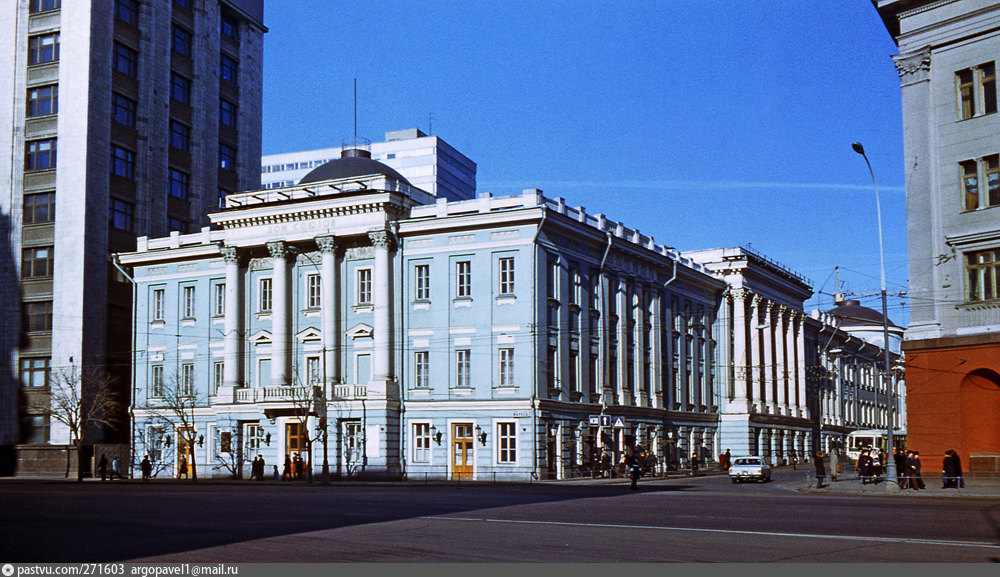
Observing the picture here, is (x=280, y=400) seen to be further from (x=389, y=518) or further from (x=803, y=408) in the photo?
(x=803, y=408)

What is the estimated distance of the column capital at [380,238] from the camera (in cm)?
5766

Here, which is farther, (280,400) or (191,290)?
(191,290)

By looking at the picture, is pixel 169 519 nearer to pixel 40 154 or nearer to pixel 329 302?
pixel 329 302

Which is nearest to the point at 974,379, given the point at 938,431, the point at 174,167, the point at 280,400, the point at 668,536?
the point at 938,431

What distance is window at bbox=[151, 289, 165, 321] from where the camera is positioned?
66.8 meters

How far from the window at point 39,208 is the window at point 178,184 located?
8.69 meters

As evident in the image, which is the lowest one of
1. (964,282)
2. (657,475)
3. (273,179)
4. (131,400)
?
(657,475)

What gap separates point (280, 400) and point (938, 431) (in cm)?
3399

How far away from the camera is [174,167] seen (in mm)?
76125

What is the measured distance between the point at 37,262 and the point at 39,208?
11.6 feet

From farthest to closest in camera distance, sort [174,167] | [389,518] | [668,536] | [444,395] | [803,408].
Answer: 1. [803,408]
2. [174,167]
3. [444,395]
4. [389,518]
5. [668,536]

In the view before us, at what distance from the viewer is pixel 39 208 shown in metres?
69.3

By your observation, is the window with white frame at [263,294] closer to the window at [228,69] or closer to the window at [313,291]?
the window at [313,291]

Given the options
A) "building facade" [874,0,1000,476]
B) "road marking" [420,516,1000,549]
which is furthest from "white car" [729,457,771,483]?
"road marking" [420,516,1000,549]
